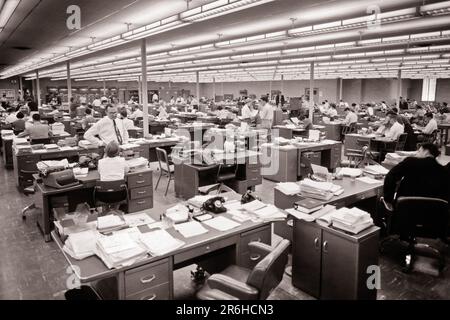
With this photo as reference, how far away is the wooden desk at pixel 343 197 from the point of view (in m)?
3.96

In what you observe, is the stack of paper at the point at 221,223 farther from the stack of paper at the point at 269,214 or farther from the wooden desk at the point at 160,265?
the stack of paper at the point at 269,214

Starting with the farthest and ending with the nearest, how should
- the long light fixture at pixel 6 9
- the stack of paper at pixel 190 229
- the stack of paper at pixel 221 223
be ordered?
the long light fixture at pixel 6 9 → the stack of paper at pixel 221 223 → the stack of paper at pixel 190 229

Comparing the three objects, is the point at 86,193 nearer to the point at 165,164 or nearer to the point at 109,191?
the point at 109,191

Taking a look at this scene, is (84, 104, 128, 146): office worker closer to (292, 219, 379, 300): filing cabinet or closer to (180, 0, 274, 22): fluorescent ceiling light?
(180, 0, 274, 22): fluorescent ceiling light

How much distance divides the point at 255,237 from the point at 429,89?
103 ft

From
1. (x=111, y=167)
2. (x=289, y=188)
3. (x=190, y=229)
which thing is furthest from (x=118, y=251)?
(x=111, y=167)

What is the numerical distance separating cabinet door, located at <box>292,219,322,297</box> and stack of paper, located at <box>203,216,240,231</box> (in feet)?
2.16

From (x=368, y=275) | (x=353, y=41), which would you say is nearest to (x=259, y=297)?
(x=368, y=275)

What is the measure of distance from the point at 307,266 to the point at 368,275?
55 centimetres

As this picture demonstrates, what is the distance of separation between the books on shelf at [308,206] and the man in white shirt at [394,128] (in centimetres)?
610

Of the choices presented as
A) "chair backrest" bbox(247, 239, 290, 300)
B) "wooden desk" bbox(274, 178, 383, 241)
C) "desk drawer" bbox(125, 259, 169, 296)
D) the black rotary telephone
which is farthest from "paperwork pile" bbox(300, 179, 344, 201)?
"desk drawer" bbox(125, 259, 169, 296)

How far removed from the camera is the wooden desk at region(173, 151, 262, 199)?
609cm

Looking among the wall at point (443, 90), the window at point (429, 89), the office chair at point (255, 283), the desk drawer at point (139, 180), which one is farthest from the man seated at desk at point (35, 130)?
the window at point (429, 89)
